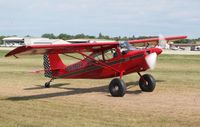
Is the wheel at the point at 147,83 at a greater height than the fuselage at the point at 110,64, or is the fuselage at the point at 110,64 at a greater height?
the fuselage at the point at 110,64

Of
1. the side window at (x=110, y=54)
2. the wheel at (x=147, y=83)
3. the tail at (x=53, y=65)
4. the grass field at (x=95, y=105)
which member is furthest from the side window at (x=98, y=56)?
the tail at (x=53, y=65)

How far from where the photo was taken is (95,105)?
500 inches

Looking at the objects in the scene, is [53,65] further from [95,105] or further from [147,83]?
[95,105]

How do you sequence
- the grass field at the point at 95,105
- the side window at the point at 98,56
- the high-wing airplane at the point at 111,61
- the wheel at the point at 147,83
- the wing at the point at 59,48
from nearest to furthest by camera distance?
the grass field at the point at 95,105 → the wing at the point at 59,48 → the high-wing airplane at the point at 111,61 → the wheel at the point at 147,83 → the side window at the point at 98,56

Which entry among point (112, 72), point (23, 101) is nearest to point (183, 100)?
point (112, 72)

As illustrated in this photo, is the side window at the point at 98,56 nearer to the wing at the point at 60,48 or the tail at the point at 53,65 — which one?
the wing at the point at 60,48

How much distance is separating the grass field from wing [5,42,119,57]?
175 cm

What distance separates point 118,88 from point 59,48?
2758mm

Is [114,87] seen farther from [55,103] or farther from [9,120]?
[9,120]

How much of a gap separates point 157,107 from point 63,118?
135 inches

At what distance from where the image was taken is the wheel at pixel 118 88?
1462cm

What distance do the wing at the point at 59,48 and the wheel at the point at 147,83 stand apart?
203cm

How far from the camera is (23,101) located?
1351 centimetres

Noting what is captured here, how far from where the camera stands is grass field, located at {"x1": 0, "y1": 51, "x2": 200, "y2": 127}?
9.91m
